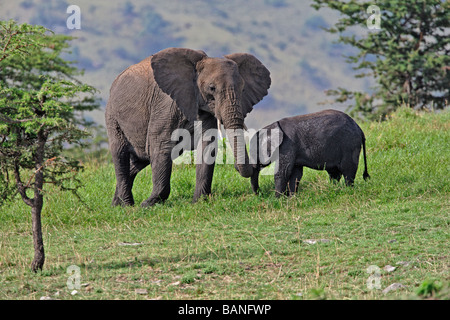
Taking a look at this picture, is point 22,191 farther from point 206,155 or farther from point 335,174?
point 335,174

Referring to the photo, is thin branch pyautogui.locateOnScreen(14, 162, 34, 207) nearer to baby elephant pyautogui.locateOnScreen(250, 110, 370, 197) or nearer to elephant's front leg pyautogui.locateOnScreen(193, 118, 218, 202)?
elephant's front leg pyautogui.locateOnScreen(193, 118, 218, 202)

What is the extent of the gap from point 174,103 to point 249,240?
11.0 feet

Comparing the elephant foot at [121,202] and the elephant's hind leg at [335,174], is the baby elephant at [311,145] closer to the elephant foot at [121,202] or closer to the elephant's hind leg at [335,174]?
the elephant's hind leg at [335,174]

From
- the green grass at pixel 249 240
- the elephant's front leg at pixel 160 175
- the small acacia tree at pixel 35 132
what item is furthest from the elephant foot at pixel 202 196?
the small acacia tree at pixel 35 132

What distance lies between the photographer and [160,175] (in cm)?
1202

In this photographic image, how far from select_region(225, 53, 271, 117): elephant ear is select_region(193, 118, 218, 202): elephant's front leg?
28.9 inches

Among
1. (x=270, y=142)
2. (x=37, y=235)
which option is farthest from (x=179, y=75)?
(x=37, y=235)

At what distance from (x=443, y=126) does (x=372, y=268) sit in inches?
449

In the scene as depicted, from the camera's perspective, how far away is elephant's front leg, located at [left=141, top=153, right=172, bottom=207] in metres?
12.0

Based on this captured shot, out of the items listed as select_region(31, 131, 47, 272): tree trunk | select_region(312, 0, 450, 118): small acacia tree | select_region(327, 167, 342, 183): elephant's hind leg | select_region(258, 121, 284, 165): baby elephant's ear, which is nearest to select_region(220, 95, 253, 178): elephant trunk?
select_region(258, 121, 284, 165): baby elephant's ear
